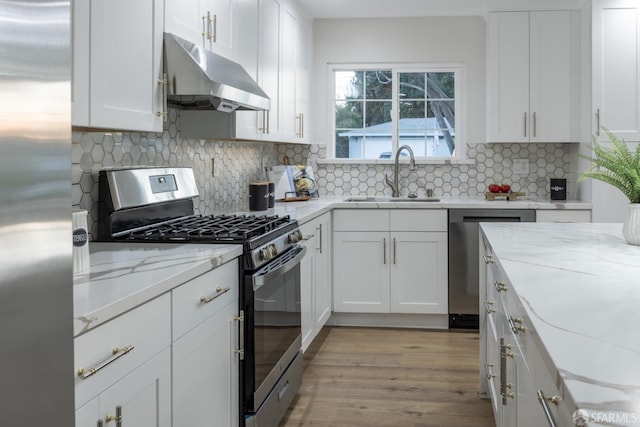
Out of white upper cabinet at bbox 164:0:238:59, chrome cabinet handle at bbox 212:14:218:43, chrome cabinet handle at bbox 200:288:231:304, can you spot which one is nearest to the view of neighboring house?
white upper cabinet at bbox 164:0:238:59

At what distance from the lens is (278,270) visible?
265 cm

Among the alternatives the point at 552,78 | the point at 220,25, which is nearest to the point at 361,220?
the point at 552,78

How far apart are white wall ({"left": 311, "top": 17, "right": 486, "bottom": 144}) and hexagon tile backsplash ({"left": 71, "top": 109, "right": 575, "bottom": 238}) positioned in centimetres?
25

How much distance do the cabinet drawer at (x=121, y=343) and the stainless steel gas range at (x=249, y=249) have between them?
67 centimetres

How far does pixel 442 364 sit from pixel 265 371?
5.49ft

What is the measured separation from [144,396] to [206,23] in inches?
71.0

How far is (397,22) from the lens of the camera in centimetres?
529

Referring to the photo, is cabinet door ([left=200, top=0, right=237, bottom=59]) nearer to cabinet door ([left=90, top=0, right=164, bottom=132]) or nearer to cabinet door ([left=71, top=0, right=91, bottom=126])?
cabinet door ([left=90, top=0, right=164, bottom=132])

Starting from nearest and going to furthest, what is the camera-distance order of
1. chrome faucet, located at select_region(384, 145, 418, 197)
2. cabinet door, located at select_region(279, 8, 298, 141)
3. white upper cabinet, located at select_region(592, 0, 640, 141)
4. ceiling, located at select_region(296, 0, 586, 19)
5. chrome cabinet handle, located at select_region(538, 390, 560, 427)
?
chrome cabinet handle, located at select_region(538, 390, 560, 427) → cabinet door, located at select_region(279, 8, 298, 141) → white upper cabinet, located at select_region(592, 0, 640, 141) → ceiling, located at select_region(296, 0, 586, 19) → chrome faucet, located at select_region(384, 145, 418, 197)

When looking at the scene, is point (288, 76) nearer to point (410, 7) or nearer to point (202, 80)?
point (410, 7)

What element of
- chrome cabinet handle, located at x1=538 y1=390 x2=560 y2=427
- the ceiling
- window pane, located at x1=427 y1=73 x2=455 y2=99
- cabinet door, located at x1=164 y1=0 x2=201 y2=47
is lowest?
chrome cabinet handle, located at x1=538 y1=390 x2=560 y2=427

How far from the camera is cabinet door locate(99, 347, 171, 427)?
1383mm

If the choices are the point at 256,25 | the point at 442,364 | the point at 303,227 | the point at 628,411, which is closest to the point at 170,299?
the point at 628,411

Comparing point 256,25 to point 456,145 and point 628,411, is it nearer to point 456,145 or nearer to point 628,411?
point 456,145
